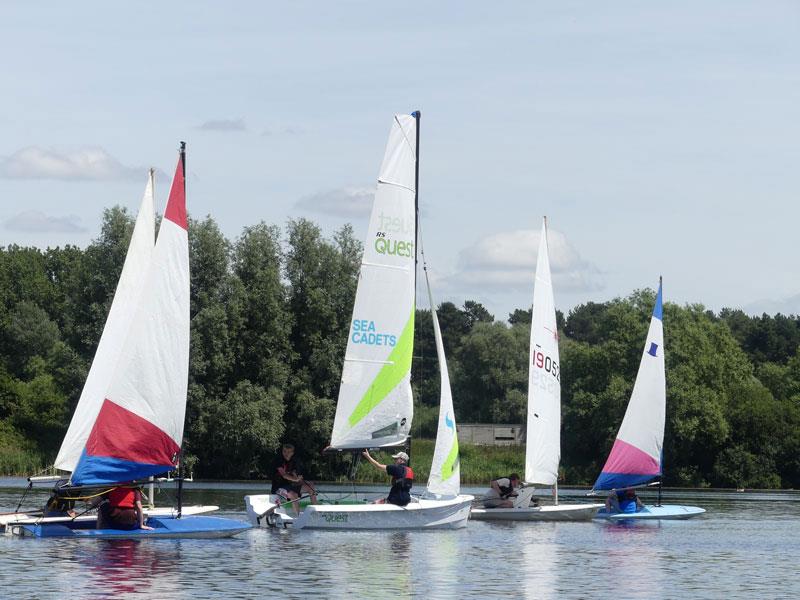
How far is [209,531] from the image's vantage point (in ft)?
103

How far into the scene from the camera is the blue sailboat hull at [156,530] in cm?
2950

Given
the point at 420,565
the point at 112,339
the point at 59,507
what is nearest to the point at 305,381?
the point at 112,339

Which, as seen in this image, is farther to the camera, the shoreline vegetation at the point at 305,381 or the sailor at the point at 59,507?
the shoreline vegetation at the point at 305,381

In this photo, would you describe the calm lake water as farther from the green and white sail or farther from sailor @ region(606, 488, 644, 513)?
sailor @ region(606, 488, 644, 513)

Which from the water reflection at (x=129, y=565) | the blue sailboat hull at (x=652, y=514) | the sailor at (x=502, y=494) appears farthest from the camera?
the blue sailboat hull at (x=652, y=514)

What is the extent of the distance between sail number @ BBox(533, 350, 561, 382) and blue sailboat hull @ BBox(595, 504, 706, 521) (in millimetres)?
4150

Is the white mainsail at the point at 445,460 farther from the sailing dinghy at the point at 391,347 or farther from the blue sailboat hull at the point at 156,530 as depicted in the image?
the blue sailboat hull at the point at 156,530

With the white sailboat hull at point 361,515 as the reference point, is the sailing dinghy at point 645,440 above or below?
above

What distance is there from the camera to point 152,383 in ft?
99.8

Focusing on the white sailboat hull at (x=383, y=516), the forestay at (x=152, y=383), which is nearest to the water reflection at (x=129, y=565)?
the forestay at (x=152, y=383)

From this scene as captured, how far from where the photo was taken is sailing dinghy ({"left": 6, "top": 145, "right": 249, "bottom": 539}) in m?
29.8

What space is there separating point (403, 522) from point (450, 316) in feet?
415

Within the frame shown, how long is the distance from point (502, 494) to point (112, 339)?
452 inches

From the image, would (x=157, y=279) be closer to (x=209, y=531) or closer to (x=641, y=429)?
(x=209, y=531)
